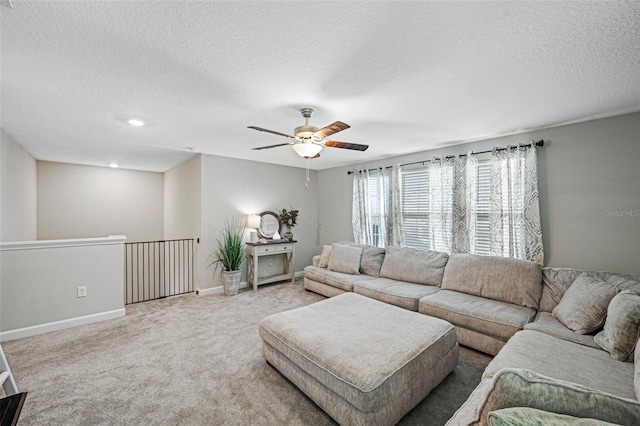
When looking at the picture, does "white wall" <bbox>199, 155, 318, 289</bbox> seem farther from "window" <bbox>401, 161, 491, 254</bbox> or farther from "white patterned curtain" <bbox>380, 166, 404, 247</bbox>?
"window" <bbox>401, 161, 491, 254</bbox>

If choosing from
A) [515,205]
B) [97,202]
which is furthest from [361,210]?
[97,202]

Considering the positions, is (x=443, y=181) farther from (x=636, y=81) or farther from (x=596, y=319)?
(x=596, y=319)

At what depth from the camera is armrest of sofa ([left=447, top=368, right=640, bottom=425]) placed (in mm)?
789

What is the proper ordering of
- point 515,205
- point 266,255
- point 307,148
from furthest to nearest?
point 266,255 → point 515,205 → point 307,148

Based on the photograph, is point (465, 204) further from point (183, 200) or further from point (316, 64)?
point (183, 200)

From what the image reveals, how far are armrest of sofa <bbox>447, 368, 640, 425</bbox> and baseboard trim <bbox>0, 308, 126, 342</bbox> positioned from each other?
4197 mm

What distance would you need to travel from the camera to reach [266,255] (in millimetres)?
5113

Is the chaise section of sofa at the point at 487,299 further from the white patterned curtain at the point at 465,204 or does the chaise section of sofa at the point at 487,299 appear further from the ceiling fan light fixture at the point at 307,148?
the ceiling fan light fixture at the point at 307,148

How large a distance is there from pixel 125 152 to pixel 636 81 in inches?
242

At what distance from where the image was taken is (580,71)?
5.98 ft

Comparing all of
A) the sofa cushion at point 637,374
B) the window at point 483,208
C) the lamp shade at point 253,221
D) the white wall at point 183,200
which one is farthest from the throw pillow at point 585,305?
the white wall at point 183,200

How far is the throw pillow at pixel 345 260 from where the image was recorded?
4223mm

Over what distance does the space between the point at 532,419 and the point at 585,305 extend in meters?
2.08

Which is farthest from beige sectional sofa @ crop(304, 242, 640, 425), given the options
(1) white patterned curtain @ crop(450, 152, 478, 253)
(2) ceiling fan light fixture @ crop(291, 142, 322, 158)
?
(2) ceiling fan light fixture @ crop(291, 142, 322, 158)
